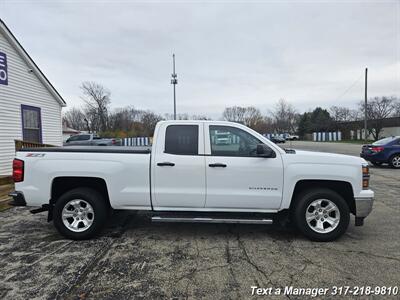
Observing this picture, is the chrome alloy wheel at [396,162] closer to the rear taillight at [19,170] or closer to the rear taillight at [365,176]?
the rear taillight at [365,176]

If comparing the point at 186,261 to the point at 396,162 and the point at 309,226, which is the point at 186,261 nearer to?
the point at 309,226

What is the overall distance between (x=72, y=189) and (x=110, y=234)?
0.99m

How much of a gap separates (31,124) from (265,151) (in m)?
11.3

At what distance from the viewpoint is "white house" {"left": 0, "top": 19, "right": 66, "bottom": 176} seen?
1011 centimetres

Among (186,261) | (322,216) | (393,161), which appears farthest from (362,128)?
(186,261)

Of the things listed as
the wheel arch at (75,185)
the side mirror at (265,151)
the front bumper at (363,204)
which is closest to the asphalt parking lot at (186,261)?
the front bumper at (363,204)

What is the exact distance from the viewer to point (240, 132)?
14.6 feet

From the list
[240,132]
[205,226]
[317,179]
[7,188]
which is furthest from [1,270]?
[7,188]

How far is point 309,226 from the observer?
14.1ft

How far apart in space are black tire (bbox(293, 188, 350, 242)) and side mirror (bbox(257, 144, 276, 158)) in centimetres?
86

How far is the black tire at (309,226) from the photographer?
4258 mm

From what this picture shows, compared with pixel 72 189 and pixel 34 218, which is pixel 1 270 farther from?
pixel 34 218

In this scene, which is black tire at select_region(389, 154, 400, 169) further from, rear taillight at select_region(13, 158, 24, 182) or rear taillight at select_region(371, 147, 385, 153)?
rear taillight at select_region(13, 158, 24, 182)

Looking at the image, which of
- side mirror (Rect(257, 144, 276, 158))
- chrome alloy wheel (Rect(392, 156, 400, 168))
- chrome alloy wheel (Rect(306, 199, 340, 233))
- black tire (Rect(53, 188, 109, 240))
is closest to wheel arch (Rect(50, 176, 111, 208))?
black tire (Rect(53, 188, 109, 240))
